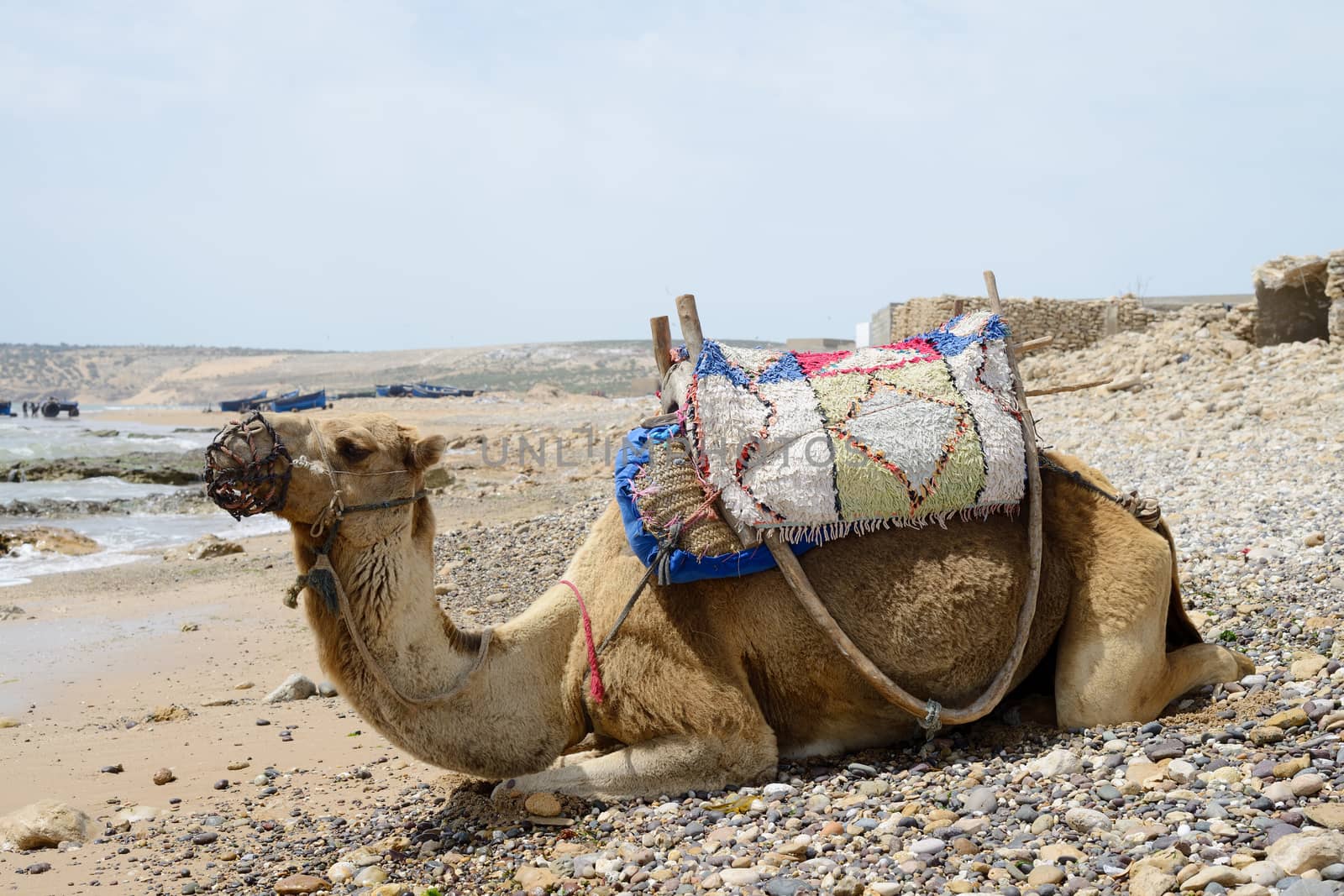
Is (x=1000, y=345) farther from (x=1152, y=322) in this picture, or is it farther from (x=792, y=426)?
(x=1152, y=322)

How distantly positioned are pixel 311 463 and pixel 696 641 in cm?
182

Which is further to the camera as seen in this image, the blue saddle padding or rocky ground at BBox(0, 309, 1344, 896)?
the blue saddle padding

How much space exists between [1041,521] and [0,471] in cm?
3771

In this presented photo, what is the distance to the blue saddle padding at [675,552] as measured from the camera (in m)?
5.10

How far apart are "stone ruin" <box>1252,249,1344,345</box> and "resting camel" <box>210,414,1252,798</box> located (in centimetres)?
1557

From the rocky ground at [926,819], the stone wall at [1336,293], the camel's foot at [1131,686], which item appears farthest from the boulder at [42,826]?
the stone wall at [1336,293]

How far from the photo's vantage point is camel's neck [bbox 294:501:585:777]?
4.93 m

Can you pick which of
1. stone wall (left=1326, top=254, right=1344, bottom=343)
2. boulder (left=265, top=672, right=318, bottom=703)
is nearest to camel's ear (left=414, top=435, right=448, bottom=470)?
boulder (left=265, top=672, right=318, bottom=703)

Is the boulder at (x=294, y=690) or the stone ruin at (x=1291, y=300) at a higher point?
the stone ruin at (x=1291, y=300)

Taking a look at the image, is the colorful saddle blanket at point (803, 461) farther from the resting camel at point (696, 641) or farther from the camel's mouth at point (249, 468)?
the camel's mouth at point (249, 468)

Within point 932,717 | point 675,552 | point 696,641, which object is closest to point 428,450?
point 675,552

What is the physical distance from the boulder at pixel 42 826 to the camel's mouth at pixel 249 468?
1.87m

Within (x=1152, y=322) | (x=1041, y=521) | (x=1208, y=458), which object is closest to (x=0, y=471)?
(x=1152, y=322)

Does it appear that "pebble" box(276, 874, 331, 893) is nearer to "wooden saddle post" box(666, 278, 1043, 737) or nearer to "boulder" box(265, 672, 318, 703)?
"wooden saddle post" box(666, 278, 1043, 737)
